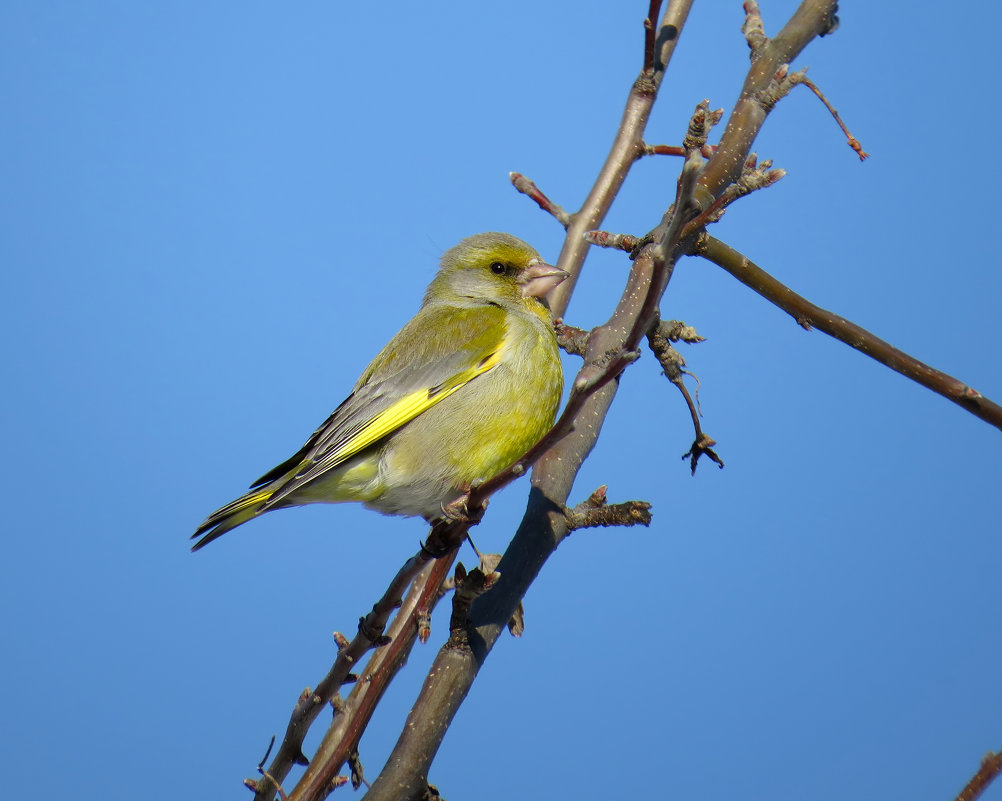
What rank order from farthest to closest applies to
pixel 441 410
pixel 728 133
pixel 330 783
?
pixel 441 410
pixel 728 133
pixel 330 783

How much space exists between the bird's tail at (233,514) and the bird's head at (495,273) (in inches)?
38.2

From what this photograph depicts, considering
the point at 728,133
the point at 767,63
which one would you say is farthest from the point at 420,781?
the point at 767,63

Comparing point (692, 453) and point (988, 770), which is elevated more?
point (692, 453)

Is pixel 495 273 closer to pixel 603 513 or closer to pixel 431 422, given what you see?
pixel 431 422

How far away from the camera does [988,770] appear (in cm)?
132

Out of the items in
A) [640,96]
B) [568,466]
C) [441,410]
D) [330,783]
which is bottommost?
[330,783]

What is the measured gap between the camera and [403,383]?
2.58 meters

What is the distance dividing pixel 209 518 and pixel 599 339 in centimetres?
99

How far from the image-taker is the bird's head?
2885mm

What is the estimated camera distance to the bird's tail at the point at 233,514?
2182mm

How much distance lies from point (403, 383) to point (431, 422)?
217 mm

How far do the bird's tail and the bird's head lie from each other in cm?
97

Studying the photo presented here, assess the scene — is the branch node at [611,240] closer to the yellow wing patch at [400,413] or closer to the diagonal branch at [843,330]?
the diagonal branch at [843,330]

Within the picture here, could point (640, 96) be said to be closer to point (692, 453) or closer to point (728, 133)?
point (728, 133)
